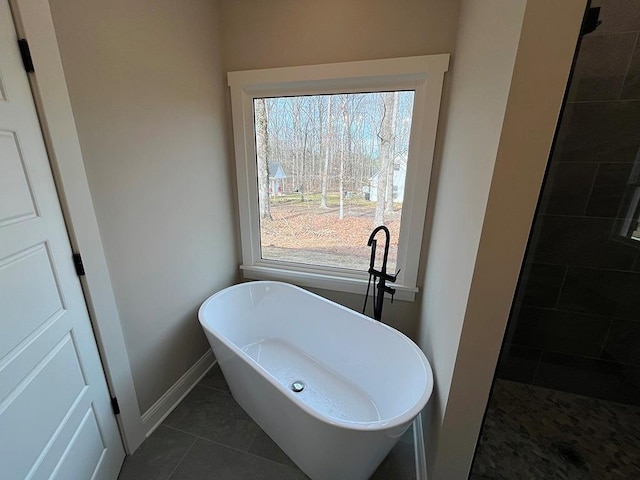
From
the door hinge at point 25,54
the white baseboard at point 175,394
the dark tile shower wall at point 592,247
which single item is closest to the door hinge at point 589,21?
the dark tile shower wall at point 592,247

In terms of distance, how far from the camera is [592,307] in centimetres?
169

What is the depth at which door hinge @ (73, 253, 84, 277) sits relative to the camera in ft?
3.72

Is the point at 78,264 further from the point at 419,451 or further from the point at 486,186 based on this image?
the point at 419,451

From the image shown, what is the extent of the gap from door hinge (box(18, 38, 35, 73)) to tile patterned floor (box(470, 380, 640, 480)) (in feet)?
7.23

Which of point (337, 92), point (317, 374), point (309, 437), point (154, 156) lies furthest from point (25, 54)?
point (317, 374)

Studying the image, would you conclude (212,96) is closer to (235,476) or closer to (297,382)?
(297,382)

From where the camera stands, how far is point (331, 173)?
6.77 ft

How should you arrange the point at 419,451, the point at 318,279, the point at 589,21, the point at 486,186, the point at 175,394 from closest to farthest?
the point at 589,21 < the point at 486,186 < the point at 419,451 < the point at 175,394 < the point at 318,279

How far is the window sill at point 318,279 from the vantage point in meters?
2.03

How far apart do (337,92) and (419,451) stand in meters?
2.26

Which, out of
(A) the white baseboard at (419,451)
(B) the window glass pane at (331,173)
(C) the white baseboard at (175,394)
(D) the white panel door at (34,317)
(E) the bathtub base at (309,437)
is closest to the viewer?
(D) the white panel door at (34,317)

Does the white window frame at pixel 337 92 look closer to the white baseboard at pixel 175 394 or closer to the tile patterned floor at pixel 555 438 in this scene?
the white baseboard at pixel 175 394

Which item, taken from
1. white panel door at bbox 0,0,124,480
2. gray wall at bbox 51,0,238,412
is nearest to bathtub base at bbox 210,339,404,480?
gray wall at bbox 51,0,238,412

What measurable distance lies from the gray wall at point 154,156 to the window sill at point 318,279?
350mm
